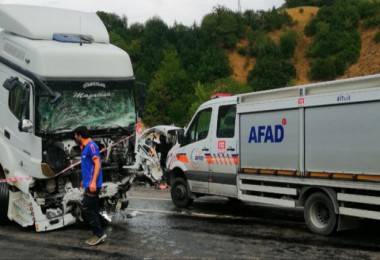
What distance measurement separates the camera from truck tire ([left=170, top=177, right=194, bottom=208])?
12.1 metres

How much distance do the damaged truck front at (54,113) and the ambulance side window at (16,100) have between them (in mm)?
17

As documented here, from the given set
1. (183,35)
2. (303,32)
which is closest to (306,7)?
(303,32)

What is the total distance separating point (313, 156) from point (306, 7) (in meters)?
73.8

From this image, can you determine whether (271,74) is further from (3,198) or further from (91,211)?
(91,211)

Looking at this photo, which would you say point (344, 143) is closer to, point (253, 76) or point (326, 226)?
point (326, 226)

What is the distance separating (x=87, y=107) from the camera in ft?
30.0

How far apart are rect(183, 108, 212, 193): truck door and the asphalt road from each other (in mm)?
769

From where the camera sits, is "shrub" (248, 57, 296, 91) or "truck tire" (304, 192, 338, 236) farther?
"shrub" (248, 57, 296, 91)

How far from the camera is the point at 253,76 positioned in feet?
212

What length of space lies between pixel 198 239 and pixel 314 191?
2133 mm

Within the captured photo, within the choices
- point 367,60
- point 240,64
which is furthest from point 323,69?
point 240,64

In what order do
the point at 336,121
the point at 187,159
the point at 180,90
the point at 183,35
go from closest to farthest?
the point at 336,121
the point at 187,159
the point at 180,90
the point at 183,35

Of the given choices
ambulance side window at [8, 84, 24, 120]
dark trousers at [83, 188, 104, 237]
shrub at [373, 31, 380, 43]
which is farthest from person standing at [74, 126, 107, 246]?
shrub at [373, 31, 380, 43]

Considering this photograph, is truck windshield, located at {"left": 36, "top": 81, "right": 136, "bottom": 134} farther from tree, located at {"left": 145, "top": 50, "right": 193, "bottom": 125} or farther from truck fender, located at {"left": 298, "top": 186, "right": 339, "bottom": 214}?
tree, located at {"left": 145, "top": 50, "right": 193, "bottom": 125}
